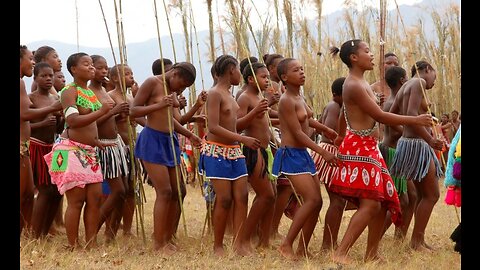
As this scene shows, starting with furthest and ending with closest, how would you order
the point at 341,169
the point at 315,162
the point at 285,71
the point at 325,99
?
the point at 325,99, the point at 315,162, the point at 285,71, the point at 341,169

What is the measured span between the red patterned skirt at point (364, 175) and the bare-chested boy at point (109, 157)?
189cm

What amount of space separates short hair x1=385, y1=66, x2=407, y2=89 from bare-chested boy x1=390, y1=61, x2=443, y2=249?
10.3 inches

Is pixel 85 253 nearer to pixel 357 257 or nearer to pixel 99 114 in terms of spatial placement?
pixel 99 114

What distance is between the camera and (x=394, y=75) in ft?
22.2

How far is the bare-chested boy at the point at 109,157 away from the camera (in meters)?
6.42

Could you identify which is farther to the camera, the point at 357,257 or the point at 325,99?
the point at 325,99

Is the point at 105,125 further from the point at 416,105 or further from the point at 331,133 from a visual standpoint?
the point at 416,105

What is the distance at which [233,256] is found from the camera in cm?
582

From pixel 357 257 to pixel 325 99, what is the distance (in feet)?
19.3

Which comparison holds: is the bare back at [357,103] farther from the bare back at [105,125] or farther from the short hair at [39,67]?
Answer: the short hair at [39,67]

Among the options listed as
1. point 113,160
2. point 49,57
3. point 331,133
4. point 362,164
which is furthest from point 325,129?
point 49,57

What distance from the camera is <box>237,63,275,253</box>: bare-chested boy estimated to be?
6.16 metres

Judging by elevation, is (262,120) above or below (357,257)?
above
